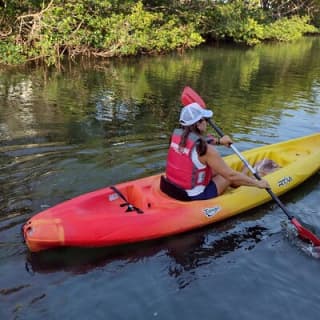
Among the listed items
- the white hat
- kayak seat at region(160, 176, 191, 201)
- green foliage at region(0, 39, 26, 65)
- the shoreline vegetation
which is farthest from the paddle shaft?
the shoreline vegetation

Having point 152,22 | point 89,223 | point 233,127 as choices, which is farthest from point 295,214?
point 152,22

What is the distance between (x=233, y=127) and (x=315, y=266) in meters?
5.06

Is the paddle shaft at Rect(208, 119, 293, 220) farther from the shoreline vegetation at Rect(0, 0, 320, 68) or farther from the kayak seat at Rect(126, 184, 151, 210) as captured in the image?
the shoreline vegetation at Rect(0, 0, 320, 68)

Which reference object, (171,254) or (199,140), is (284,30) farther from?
(171,254)

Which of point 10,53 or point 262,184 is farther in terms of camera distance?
point 10,53

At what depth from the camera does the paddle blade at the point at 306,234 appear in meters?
4.89

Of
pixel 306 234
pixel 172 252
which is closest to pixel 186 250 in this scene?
pixel 172 252

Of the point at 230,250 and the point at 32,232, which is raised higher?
the point at 32,232

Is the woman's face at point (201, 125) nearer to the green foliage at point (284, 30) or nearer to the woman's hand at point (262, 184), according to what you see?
the woman's hand at point (262, 184)

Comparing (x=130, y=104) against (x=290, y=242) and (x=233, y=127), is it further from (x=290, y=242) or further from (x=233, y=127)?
(x=290, y=242)

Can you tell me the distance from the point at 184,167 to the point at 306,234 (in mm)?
1462

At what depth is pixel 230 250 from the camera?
4910 mm

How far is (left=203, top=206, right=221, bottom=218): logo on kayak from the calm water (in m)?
0.19

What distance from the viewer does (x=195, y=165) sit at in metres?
5.05
